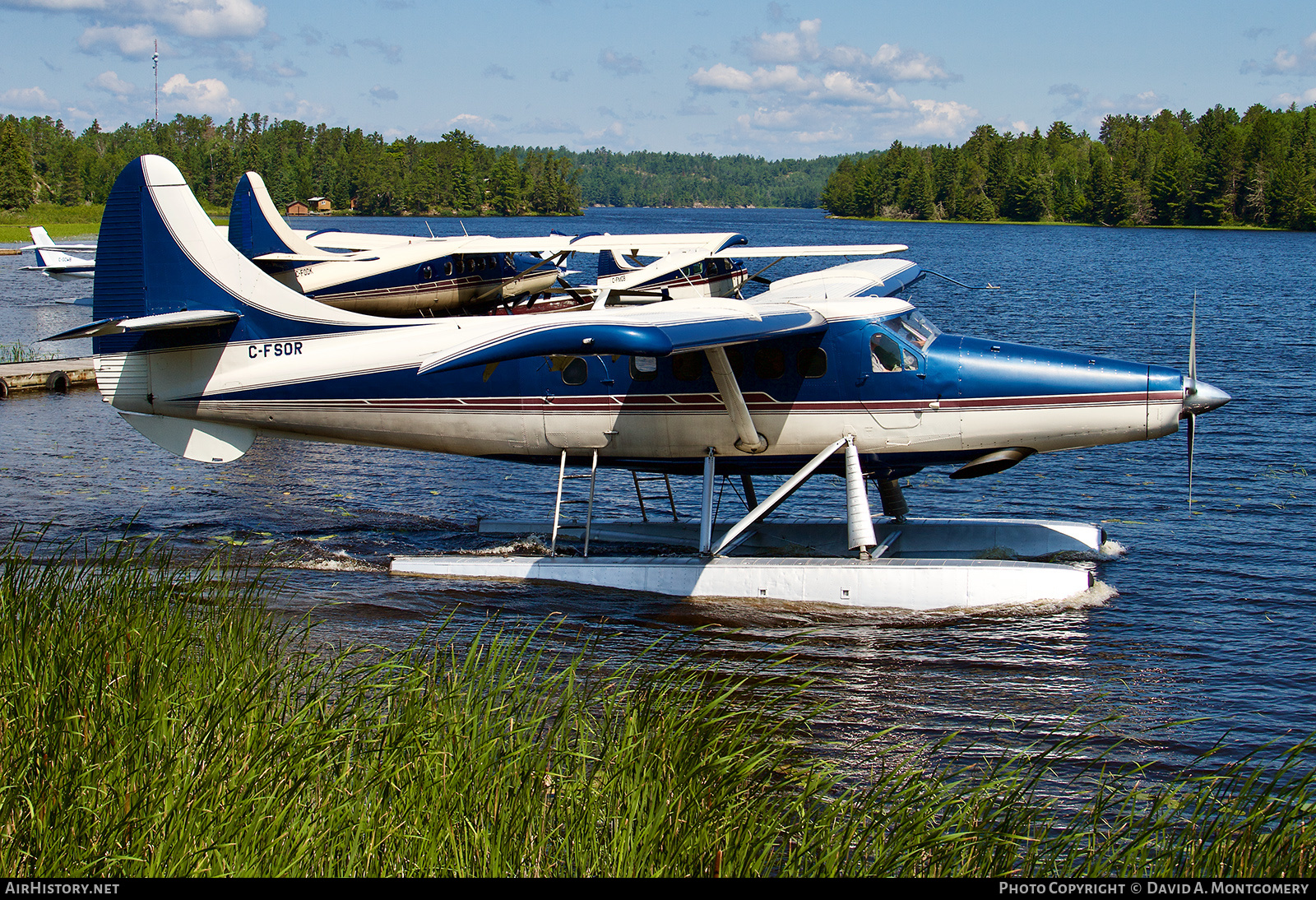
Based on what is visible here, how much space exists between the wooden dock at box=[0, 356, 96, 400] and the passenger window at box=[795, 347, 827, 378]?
17.8 m

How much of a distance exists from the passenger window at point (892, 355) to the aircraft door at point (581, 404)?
2.68 m

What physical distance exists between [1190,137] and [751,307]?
171049 mm

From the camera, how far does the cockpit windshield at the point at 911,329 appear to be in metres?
11.1

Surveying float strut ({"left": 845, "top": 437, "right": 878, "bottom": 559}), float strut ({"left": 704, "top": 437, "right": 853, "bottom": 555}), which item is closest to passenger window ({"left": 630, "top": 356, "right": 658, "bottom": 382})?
float strut ({"left": 704, "top": 437, "right": 853, "bottom": 555})

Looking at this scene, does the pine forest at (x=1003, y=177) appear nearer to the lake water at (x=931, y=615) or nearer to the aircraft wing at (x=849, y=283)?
the lake water at (x=931, y=615)

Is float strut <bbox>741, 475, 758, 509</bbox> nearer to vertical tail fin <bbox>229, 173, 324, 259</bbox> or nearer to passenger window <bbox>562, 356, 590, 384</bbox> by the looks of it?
passenger window <bbox>562, 356, 590, 384</bbox>

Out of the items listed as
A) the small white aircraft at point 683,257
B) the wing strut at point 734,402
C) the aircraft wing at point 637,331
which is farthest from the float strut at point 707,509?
the small white aircraft at point 683,257

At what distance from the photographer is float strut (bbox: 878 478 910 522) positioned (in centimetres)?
1281

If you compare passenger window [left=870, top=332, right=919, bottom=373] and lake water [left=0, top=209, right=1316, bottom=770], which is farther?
passenger window [left=870, top=332, right=919, bottom=373]

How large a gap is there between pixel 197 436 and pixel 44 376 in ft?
45.2

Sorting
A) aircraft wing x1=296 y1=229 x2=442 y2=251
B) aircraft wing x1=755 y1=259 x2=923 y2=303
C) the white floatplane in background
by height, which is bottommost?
aircraft wing x1=755 y1=259 x2=923 y2=303

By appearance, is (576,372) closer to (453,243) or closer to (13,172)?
(453,243)

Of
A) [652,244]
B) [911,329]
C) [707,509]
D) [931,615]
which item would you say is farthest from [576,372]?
[652,244]
